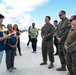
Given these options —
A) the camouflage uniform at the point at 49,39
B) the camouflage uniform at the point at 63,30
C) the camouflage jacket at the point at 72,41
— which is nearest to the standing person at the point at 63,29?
the camouflage uniform at the point at 63,30

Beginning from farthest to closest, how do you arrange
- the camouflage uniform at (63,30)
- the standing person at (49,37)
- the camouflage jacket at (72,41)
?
the standing person at (49,37) < the camouflage uniform at (63,30) < the camouflage jacket at (72,41)

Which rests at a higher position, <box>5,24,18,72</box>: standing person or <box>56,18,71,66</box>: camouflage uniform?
<box>56,18,71,66</box>: camouflage uniform

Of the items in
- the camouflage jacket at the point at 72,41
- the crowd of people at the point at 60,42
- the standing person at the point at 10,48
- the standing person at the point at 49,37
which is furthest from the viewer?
the standing person at the point at 49,37

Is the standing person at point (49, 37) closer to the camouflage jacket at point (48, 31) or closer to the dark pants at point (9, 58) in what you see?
the camouflage jacket at point (48, 31)

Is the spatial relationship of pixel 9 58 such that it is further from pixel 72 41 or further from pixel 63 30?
pixel 72 41

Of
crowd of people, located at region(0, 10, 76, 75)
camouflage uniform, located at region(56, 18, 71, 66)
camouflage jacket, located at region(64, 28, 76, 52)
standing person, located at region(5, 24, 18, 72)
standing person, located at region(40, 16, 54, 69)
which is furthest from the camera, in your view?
standing person, located at region(40, 16, 54, 69)

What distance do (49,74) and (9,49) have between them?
1.52m

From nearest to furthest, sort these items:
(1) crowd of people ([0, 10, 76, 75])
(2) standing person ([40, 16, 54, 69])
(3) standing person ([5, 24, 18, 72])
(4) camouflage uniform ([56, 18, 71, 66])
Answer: (1) crowd of people ([0, 10, 76, 75]) < (4) camouflage uniform ([56, 18, 71, 66]) < (3) standing person ([5, 24, 18, 72]) < (2) standing person ([40, 16, 54, 69])

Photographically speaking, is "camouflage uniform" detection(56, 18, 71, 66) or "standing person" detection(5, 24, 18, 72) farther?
"standing person" detection(5, 24, 18, 72)

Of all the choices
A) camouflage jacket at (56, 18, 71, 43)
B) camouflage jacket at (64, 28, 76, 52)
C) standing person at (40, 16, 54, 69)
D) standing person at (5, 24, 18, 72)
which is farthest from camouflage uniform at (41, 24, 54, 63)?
camouflage jacket at (64, 28, 76, 52)

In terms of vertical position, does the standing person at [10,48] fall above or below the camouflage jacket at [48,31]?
below

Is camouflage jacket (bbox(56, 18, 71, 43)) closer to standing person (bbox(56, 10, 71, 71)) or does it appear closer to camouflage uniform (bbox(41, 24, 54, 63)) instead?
standing person (bbox(56, 10, 71, 71))

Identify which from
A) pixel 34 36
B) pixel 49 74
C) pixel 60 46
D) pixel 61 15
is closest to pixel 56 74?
pixel 49 74

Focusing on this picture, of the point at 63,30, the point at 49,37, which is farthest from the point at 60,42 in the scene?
the point at 49,37
